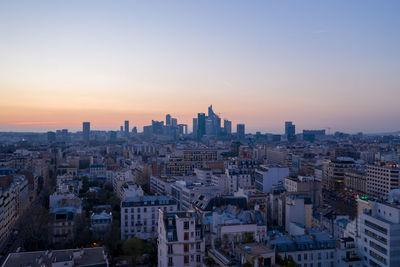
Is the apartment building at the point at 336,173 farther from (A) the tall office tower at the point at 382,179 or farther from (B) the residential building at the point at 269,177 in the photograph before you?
(B) the residential building at the point at 269,177

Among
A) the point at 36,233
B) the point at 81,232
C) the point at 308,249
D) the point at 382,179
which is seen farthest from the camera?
the point at 382,179

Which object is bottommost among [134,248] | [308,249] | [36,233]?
[134,248]

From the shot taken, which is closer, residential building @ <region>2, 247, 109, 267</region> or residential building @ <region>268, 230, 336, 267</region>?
residential building @ <region>2, 247, 109, 267</region>

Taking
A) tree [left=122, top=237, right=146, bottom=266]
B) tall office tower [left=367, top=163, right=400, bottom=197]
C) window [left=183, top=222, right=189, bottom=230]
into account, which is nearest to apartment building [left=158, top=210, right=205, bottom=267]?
window [left=183, top=222, right=189, bottom=230]

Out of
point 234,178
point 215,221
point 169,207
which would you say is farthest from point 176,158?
point 215,221

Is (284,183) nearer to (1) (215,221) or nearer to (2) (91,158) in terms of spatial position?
(1) (215,221)

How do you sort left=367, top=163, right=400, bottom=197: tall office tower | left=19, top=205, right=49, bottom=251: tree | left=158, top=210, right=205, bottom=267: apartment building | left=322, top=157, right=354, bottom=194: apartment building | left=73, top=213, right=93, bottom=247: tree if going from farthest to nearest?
1. left=322, top=157, right=354, bottom=194: apartment building
2. left=367, top=163, right=400, bottom=197: tall office tower
3. left=19, top=205, right=49, bottom=251: tree
4. left=73, top=213, right=93, bottom=247: tree
5. left=158, top=210, right=205, bottom=267: apartment building

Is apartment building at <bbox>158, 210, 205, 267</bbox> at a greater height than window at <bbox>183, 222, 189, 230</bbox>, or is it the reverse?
window at <bbox>183, 222, 189, 230</bbox>

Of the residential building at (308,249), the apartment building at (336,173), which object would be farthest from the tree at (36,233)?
the apartment building at (336,173)

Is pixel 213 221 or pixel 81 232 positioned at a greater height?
pixel 213 221

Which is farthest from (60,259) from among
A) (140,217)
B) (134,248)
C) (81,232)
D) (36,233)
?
(140,217)

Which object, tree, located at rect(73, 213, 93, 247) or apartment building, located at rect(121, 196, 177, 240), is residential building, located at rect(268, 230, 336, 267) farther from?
tree, located at rect(73, 213, 93, 247)

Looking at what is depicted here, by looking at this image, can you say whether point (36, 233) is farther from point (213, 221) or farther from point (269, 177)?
point (269, 177)
